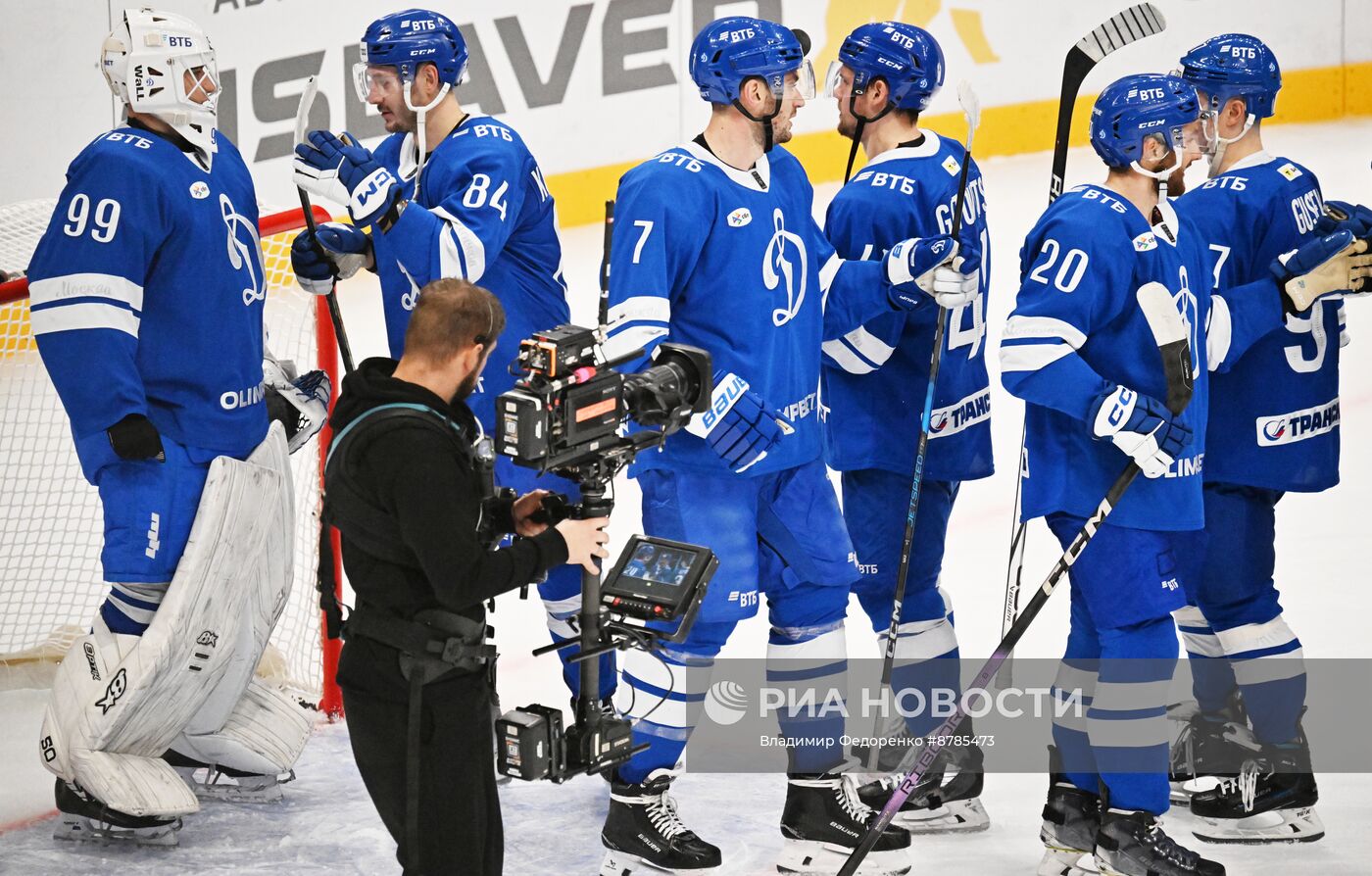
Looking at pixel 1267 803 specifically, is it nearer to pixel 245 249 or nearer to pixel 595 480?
pixel 595 480

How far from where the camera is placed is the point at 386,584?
2324mm

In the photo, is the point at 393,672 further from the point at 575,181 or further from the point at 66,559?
the point at 575,181

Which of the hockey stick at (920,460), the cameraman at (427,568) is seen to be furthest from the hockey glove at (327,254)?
the hockey stick at (920,460)

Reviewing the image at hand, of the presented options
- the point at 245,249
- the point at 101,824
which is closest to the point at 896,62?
the point at 245,249

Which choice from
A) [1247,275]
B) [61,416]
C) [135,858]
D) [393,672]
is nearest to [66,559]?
[61,416]

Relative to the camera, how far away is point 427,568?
2.23 m

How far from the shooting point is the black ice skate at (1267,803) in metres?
3.24

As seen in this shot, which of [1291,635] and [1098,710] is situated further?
[1291,635]

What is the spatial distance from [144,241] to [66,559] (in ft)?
6.04

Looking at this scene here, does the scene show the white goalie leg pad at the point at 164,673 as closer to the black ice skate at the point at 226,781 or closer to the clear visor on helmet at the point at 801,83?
the black ice skate at the point at 226,781

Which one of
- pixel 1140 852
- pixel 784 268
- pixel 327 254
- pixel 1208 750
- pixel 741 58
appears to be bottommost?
pixel 1140 852

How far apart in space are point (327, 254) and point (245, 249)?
16cm

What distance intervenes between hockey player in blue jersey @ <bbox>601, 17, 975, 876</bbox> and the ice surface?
0.17 m

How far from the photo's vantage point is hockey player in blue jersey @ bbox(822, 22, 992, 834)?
344 cm
